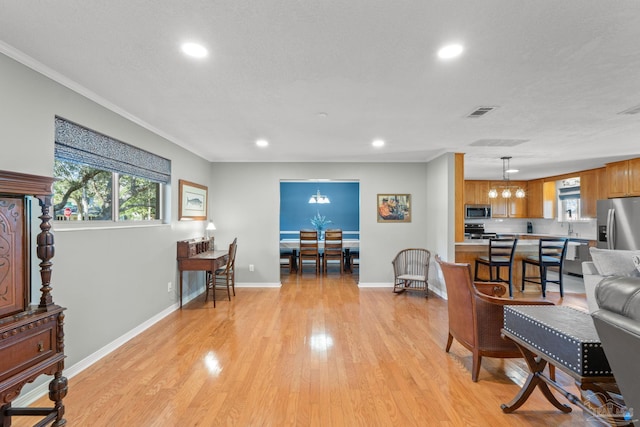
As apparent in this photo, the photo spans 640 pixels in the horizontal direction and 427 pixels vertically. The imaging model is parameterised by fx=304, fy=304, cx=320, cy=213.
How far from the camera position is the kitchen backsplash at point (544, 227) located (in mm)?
6941

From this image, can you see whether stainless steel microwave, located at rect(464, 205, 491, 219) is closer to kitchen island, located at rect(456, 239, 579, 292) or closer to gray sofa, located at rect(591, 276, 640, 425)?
kitchen island, located at rect(456, 239, 579, 292)

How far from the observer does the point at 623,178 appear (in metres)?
5.46

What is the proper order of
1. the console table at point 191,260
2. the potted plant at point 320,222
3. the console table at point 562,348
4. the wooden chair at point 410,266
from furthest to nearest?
the potted plant at point 320,222, the wooden chair at point 410,266, the console table at point 191,260, the console table at point 562,348

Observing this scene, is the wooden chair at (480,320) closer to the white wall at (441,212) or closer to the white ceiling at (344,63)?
the white ceiling at (344,63)

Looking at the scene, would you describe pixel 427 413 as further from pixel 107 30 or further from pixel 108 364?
pixel 107 30

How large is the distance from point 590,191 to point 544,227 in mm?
1852

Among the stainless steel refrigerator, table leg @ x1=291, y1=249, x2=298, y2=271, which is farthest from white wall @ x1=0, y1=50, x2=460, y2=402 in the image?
the stainless steel refrigerator

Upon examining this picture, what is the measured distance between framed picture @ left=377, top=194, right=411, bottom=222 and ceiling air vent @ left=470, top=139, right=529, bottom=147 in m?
1.64

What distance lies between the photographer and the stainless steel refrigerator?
5164mm

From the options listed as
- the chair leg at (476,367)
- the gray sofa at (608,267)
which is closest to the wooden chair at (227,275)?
the chair leg at (476,367)

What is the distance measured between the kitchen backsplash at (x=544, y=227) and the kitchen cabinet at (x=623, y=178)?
132cm

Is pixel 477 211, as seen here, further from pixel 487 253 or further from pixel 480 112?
pixel 480 112

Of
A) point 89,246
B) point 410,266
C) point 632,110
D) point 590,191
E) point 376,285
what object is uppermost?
point 632,110

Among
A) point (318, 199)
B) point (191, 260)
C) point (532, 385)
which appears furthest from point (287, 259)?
point (532, 385)
